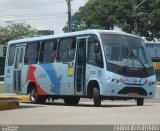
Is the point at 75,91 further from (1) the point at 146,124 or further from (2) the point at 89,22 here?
(2) the point at 89,22

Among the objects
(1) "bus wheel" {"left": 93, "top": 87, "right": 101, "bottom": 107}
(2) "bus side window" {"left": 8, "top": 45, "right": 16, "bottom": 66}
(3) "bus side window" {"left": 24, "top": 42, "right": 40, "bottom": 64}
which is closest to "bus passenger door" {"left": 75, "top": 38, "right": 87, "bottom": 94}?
(1) "bus wheel" {"left": 93, "top": 87, "right": 101, "bottom": 107}

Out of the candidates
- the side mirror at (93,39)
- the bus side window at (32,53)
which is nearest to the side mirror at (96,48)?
the side mirror at (93,39)

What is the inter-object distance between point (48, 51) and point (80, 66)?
2850 millimetres

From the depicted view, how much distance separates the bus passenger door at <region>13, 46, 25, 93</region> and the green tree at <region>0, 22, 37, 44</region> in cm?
7941

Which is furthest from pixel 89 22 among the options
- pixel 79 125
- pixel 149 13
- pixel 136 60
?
pixel 79 125

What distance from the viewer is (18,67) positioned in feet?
90.6

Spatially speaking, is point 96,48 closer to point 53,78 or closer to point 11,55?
point 53,78

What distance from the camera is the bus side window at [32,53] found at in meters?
26.4

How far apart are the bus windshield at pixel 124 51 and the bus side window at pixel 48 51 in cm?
353

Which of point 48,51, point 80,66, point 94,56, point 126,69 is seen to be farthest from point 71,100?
point 126,69

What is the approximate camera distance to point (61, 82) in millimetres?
24547

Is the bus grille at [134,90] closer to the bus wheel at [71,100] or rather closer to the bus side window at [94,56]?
the bus side window at [94,56]

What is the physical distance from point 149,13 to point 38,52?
168ft

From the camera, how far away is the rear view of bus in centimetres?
2166
